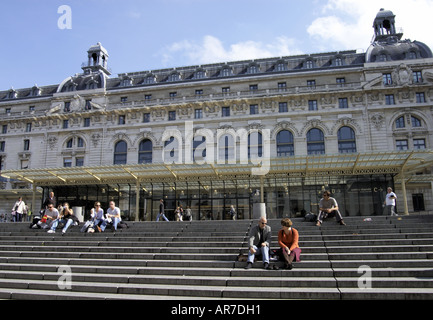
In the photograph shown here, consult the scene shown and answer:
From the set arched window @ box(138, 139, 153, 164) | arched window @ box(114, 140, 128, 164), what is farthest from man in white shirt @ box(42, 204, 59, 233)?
arched window @ box(114, 140, 128, 164)

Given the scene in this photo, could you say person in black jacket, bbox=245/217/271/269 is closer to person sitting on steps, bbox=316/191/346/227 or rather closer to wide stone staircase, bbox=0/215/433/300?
wide stone staircase, bbox=0/215/433/300

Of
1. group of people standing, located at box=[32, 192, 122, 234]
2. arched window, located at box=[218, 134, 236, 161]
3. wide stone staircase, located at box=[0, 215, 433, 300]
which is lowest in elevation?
wide stone staircase, located at box=[0, 215, 433, 300]

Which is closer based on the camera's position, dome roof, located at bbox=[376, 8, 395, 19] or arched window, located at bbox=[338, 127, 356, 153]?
arched window, located at bbox=[338, 127, 356, 153]

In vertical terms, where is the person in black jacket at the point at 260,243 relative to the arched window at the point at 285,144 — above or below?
below

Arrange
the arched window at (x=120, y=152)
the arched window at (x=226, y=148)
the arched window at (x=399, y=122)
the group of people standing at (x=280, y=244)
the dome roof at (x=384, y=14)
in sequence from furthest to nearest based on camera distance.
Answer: the dome roof at (x=384, y=14), the arched window at (x=120, y=152), the arched window at (x=226, y=148), the arched window at (x=399, y=122), the group of people standing at (x=280, y=244)

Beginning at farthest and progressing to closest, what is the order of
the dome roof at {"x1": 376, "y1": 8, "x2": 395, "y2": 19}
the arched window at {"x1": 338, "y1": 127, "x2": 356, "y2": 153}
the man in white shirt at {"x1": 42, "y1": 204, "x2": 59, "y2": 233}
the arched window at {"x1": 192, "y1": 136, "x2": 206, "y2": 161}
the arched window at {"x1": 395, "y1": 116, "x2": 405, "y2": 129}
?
the dome roof at {"x1": 376, "y1": 8, "x2": 395, "y2": 19} → the arched window at {"x1": 192, "y1": 136, "x2": 206, "y2": 161} → the arched window at {"x1": 338, "y1": 127, "x2": 356, "y2": 153} → the arched window at {"x1": 395, "y1": 116, "x2": 405, "y2": 129} → the man in white shirt at {"x1": 42, "y1": 204, "x2": 59, "y2": 233}

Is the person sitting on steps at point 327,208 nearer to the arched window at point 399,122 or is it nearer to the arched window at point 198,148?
the arched window at point 198,148

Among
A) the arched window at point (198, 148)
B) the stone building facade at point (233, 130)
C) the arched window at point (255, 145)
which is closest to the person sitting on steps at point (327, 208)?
the stone building facade at point (233, 130)

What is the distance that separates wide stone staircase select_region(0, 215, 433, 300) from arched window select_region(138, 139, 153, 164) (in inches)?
917

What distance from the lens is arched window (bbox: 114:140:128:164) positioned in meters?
39.4

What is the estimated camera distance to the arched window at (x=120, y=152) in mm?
39438

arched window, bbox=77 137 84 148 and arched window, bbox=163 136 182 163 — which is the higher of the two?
arched window, bbox=77 137 84 148

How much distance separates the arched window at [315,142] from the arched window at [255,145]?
515 cm

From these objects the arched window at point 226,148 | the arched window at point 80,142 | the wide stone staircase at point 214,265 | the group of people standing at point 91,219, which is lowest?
the wide stone staircase at point 214,265
